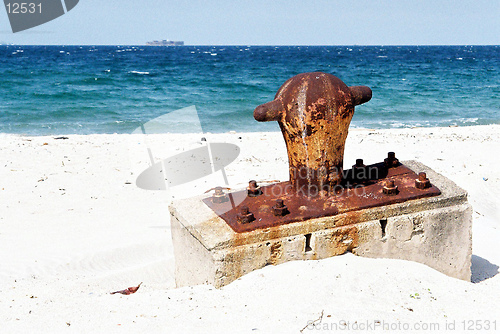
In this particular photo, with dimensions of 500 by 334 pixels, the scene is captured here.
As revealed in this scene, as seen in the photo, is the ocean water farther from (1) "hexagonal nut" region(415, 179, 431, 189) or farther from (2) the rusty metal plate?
(1) "hexagonal nut" region(415, 179, 431, 189)

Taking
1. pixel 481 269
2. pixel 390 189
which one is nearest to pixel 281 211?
pixel 390 189

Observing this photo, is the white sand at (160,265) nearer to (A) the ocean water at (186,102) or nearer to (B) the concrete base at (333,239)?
(B) the concrete base at (333,239)

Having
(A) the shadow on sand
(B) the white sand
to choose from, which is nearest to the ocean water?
(B) the white sand

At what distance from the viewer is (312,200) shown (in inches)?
110

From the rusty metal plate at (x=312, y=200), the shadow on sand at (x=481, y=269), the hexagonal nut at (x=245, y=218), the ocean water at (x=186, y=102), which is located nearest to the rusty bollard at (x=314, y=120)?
the rusty metal plate at (x=312, y=200)

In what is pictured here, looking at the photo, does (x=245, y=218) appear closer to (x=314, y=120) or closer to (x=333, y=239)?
(x=333, y=239)

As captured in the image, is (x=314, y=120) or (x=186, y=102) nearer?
(x=314, y=120)

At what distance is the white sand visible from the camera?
2.30m

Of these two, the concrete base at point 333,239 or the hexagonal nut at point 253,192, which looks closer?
the concrete base at point 333,239

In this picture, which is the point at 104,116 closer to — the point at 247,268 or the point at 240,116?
the point at 240,116

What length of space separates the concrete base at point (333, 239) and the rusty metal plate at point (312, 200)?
0.04m

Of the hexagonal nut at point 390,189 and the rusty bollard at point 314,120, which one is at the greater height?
the rusty bollard at point 314,120

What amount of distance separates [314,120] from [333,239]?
27.7 inches

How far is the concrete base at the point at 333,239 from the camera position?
8.27 ft
